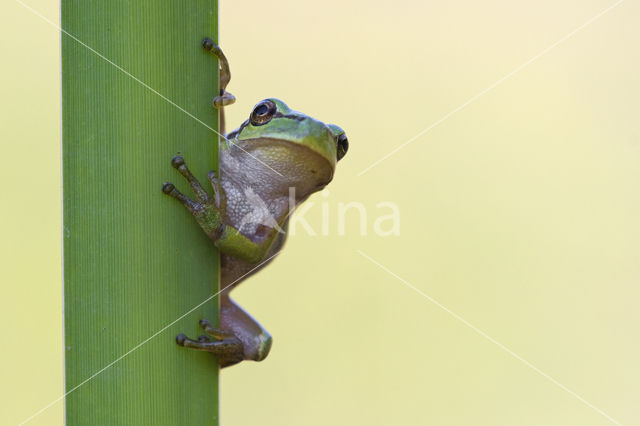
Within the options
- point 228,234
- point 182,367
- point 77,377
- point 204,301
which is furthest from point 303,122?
point 77,377

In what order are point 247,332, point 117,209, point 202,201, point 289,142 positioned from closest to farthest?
point 117,209 < point 202,201 < point 289,142 < point 247,332

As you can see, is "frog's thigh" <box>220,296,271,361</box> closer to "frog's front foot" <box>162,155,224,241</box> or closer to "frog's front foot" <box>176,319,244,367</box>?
"frog's front foot" <box>176,319,244,367</box>

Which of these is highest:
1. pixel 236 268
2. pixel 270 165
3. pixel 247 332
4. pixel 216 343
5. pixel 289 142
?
pixel 289 142

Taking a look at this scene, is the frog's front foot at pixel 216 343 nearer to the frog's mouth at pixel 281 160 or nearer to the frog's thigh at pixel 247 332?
the frog's thigh at pixel 247 332

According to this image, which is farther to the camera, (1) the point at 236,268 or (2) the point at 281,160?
(1) the point at 236,268

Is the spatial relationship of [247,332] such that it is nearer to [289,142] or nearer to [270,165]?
[270,165]

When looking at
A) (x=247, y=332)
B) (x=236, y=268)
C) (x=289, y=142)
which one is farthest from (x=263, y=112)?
(x=247, y=332)

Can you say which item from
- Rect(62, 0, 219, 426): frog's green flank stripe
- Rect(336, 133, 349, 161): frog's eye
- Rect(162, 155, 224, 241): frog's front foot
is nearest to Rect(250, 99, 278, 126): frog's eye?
Rect(336, 133, 349, 161): frog's eye

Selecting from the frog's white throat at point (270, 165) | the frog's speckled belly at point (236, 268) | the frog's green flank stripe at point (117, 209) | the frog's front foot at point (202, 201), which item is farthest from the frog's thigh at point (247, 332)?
the frog's green flank stripe at point (117, 209)
